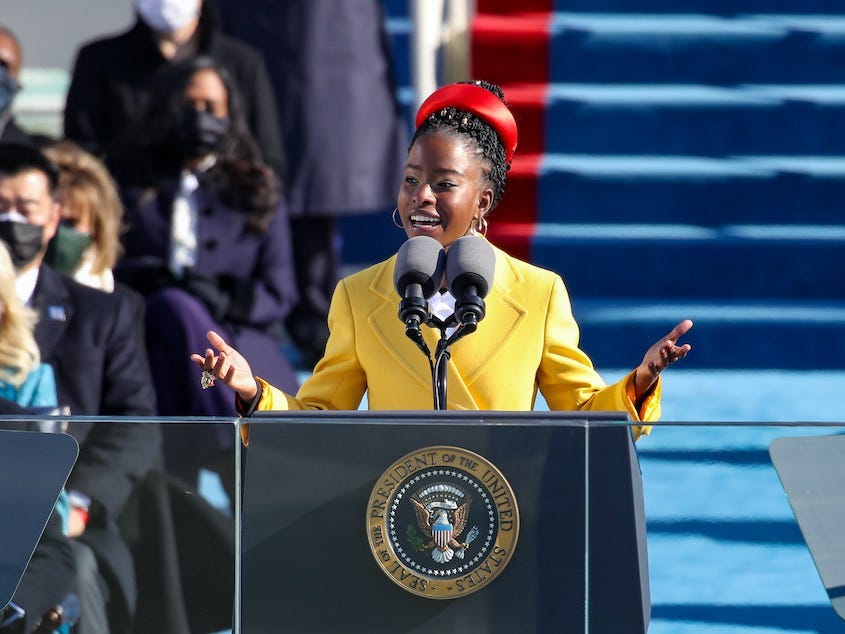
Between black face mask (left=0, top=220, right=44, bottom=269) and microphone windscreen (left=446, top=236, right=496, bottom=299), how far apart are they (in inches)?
93.4

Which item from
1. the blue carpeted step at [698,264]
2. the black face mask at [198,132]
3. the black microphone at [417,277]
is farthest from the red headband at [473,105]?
the blue carpeted step at [698,264]

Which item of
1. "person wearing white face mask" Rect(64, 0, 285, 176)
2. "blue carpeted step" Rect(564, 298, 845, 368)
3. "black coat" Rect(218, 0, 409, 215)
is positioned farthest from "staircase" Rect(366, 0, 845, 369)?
"person wearing white face mask" Rect(64, 0, 285, 176)

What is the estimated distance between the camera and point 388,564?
8.30 feet

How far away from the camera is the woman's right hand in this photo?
274 centimetres

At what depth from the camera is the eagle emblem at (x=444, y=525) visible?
2.53 meters

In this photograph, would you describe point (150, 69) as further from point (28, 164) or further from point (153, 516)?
point (153, 516)

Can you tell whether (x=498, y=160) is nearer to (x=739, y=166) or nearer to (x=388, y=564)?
(x=388, y=564)

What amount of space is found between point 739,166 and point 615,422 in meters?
4.50

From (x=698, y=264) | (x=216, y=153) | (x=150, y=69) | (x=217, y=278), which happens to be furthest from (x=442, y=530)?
(x=698, y=264)

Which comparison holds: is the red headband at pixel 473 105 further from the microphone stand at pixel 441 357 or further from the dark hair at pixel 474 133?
the microphone stand at pixel 441 357

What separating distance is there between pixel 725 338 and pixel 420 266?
375 cm

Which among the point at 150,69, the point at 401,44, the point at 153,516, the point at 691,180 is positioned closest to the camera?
the point at 153,516

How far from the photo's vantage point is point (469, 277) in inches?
103

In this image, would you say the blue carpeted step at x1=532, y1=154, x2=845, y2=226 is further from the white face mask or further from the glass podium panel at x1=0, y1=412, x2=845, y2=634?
the glass podium panel at x1=0, y1=412, x2=845, y2=634
